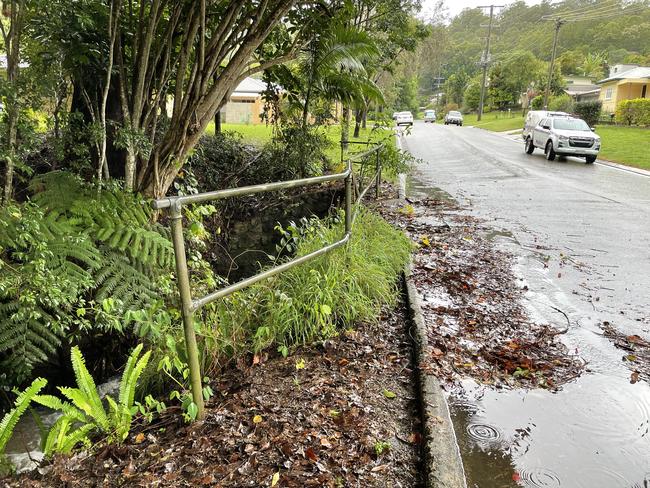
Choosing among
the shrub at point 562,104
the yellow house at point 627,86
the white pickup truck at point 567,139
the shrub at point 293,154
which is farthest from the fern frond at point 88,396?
the yellow house at point 627,86

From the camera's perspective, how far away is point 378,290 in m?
4.18

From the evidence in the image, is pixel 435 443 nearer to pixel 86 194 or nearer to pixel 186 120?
pixel 86 194

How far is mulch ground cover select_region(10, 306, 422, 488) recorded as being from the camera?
218cm

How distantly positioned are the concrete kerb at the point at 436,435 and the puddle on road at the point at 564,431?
0.10 metres

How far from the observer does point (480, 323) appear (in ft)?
13.0

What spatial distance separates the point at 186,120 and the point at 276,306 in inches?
74.5

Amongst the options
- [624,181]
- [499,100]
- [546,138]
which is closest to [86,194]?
[624,181]

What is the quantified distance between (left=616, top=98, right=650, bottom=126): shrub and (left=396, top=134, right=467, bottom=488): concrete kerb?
33.5 m

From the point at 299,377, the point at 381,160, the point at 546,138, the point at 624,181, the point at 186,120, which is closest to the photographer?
the point at 299,377

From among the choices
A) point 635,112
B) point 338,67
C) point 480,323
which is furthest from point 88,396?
point 635,112

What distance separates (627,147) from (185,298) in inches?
925

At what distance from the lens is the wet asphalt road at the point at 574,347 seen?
242 centimetres

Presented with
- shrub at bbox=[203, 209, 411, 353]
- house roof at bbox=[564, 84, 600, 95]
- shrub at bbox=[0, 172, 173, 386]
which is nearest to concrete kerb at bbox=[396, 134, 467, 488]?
shrub at bbox=[203, 209, 411, 353]

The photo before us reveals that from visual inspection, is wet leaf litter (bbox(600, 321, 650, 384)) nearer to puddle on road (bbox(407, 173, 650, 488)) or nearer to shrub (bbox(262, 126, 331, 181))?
puddle on road (bbox(407, 173, 650, 488))
